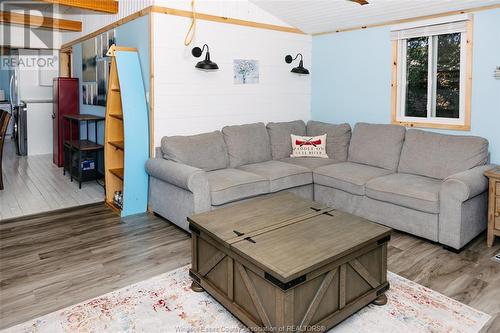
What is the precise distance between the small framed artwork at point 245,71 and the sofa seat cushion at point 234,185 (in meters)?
1.37

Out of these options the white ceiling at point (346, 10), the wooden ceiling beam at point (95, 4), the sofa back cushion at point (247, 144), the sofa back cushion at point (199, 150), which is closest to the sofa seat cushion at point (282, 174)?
the sofa back cushion at point (247, 144)

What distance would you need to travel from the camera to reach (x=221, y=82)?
466 centimetres

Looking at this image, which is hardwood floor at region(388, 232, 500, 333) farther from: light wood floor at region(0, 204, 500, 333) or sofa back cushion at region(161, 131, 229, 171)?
sofa back cushion at region(161, 131, 229, 171)

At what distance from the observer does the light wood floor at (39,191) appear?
4.54 metres

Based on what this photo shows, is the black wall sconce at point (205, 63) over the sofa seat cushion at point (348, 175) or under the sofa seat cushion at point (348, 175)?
over

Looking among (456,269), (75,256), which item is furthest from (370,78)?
(75,256)

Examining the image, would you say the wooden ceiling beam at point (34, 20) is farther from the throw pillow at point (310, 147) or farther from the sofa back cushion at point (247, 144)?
the throw pillow at point (310, 147)

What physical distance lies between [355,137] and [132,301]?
3194mm

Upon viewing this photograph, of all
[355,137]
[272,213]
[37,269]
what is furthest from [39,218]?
[355,137]

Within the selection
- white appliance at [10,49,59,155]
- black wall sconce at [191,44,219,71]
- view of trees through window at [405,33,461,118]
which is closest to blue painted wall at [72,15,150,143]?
black wall sconce at [191,44,219,71]

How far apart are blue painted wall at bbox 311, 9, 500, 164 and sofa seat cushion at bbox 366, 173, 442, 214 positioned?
0.88 m

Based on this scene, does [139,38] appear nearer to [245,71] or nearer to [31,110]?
[245,71]

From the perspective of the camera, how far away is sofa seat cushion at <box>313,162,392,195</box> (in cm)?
391

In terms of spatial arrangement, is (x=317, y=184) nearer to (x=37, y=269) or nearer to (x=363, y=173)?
(x=363, y=173)
